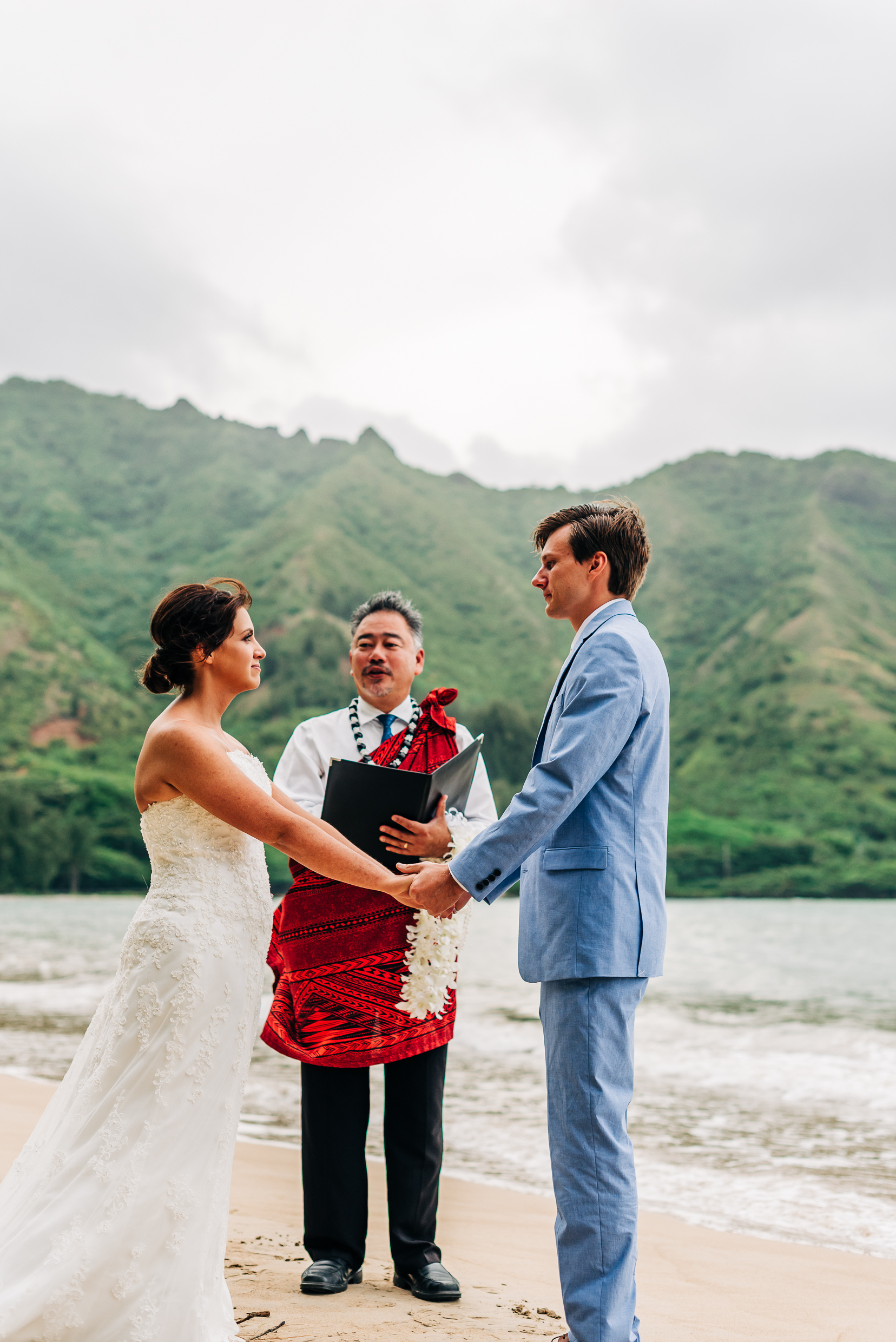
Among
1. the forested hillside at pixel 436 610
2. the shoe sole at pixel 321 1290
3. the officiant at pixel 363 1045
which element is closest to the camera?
the shoe sole at pixel 321 1290

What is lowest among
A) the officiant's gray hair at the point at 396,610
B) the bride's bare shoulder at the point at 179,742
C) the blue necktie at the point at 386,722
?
the bride's bare shoulder at the point at 179,742

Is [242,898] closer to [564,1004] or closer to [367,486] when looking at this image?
[564,1004]

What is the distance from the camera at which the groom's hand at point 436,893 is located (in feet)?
10.1

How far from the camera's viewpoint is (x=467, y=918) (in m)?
3.69

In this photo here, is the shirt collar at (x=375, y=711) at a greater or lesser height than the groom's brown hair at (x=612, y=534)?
lesser

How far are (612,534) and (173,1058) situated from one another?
1952 millimetres

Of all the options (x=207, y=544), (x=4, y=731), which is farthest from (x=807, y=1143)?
(x=207, y=544)

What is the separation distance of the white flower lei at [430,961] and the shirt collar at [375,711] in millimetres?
583

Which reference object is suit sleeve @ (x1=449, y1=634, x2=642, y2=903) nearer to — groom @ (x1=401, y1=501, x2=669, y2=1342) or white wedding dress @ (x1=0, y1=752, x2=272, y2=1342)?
groom @ (x1=401, y1=501, x2=669, y2=1342)

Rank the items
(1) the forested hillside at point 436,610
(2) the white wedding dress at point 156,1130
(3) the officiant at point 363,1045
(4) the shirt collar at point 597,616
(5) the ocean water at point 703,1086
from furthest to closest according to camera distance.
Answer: (1) the forested hillside at point 436,610, (5) the ocean water at point 703,1086, (3) the officiant at point 363,1045, (4) the shirt collar at point 597,616, (2) the white wedding dress at point 156,1130

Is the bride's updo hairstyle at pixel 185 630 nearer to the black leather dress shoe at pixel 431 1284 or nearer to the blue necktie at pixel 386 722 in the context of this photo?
the blue necktie at pixel 386 722

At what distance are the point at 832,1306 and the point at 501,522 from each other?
135 metres

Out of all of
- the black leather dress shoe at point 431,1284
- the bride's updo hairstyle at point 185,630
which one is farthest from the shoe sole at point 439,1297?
the bride's updo hairstyle at point 185,630

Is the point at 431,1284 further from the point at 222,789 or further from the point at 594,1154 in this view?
the point at 222,789
